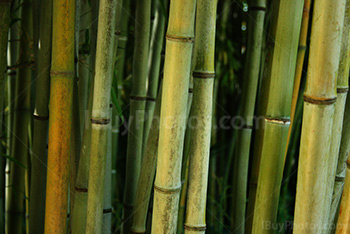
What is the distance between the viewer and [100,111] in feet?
2.33

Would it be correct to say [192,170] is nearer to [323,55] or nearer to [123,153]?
[323,55]

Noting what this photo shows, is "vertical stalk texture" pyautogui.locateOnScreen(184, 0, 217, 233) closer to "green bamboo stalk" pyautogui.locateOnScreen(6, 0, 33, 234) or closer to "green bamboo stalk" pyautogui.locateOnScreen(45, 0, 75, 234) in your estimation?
"green bamboo stalk" pyautogui.locateOnScreen(45, 0, 75, 234)

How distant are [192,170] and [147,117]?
16.4 inches

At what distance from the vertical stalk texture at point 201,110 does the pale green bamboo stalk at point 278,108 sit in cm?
10

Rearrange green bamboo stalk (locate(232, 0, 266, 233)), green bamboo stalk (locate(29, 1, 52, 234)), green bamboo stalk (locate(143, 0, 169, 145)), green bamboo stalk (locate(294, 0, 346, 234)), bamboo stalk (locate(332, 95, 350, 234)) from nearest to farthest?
green bamboo stalk (locate(294, 0, 346, 234)) → bamboo stalk (locate(332, 95, 350, 234)) → green bamboo stalk (locate(29, 1, 52, 234)) → green bamboo stalk (locate(232, 0, 266, 233)) → green bamboo stalk (locate(143, 0, 169, 145))

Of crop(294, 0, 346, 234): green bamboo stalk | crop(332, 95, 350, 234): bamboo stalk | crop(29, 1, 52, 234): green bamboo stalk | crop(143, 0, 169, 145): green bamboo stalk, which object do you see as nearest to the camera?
crop(294, 0, 346, 234): green bamboo stalk

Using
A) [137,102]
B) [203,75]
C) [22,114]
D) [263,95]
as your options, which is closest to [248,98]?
[263,95]

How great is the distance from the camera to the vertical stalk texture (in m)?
0.62

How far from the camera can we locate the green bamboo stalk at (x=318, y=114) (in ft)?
1.81

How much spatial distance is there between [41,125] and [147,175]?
0.22m

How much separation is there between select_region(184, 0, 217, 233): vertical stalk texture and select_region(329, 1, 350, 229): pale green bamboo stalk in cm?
18

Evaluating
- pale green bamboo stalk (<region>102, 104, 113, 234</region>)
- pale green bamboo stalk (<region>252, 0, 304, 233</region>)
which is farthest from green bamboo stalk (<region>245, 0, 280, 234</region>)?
pale green bamboo stalk (<region>102, 104, 113, 234</region>)

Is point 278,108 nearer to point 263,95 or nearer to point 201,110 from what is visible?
point 201,110

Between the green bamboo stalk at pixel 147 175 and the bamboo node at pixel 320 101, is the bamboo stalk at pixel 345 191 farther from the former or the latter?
the green bamboo stalk at pixel 147 175
